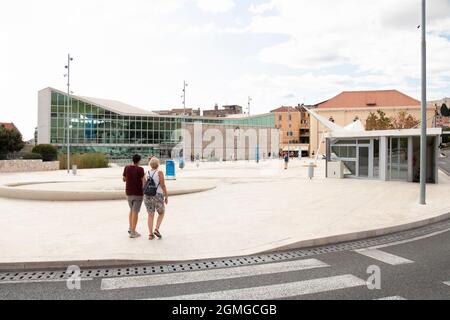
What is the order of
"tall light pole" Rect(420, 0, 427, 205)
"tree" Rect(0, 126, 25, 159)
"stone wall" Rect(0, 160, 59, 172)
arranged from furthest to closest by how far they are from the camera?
"tree" Rect(0, 126, 25, 159)
"stone wall" Rect(0, 160, 59, 172)
"tall light pole" Rect(420, 0, 427, 205)

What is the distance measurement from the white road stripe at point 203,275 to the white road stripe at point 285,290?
1.97 feet

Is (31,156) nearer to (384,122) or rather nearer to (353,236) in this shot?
(353,236)

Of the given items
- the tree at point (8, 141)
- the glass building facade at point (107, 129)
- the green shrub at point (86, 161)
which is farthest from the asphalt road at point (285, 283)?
the glass building facade at point (107, 129)

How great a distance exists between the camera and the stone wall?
31984 mm

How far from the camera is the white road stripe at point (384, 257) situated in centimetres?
667

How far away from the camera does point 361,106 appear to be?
303 ft

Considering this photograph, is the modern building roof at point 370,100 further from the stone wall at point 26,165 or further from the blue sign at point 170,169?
the blue sign at point 170,169

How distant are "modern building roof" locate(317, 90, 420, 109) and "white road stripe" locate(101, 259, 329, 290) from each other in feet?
299

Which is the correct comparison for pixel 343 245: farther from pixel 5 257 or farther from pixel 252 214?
pixel 5 257

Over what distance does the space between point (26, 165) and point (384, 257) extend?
3282cm

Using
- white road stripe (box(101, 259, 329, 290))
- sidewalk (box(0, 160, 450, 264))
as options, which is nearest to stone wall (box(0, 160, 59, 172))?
sidewalk (box(0, 160, 450, 264))

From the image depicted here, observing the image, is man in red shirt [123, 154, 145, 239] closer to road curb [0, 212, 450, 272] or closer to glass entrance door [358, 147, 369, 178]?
road curb [0, 212, 450, 272]
